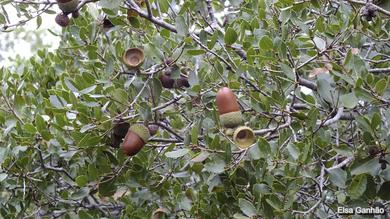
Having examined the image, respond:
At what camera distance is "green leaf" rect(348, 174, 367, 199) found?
5.51 feet

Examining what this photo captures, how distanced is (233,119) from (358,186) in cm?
44

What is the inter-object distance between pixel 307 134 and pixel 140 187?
2.34 feet

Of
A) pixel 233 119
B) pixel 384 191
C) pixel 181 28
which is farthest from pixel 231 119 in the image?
pixel 384 191

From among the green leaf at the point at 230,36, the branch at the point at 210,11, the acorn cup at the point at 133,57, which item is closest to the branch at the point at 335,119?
the green leaf at the point at 230,36

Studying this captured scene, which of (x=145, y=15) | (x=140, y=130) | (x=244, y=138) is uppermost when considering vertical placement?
(x=145, y=15)

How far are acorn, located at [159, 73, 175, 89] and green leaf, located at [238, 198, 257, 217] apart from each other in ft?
1.83

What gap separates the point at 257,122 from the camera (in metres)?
2.21

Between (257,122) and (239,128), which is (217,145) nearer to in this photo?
(239,128)

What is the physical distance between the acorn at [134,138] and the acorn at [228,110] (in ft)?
0.93

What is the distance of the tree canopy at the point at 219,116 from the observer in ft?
5.87

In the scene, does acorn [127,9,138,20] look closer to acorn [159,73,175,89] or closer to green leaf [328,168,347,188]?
acorn [159,73,175,89]

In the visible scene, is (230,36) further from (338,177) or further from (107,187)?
(107,187)

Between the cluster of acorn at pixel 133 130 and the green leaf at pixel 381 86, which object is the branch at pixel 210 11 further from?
the green leaf at pixel 381 86

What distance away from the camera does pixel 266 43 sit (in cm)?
188
